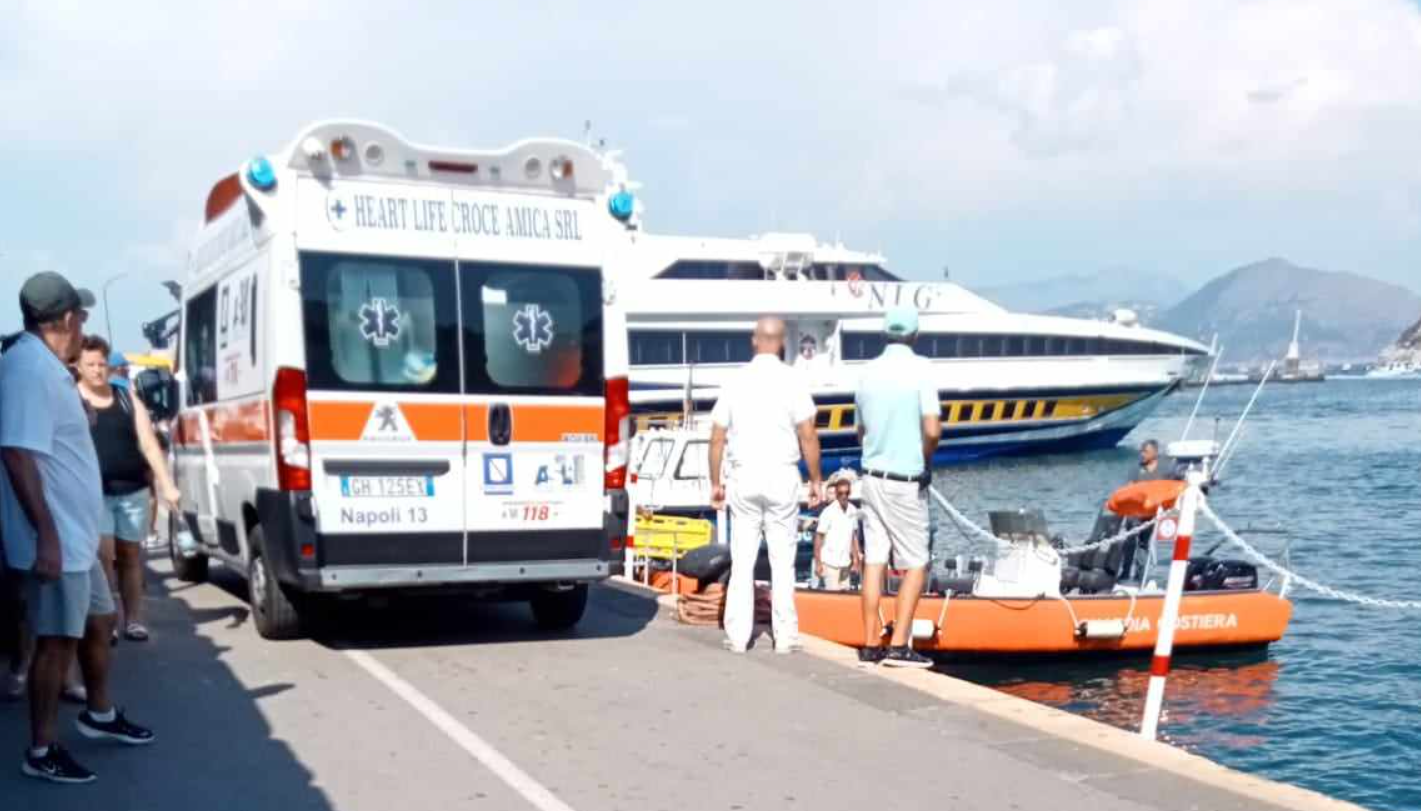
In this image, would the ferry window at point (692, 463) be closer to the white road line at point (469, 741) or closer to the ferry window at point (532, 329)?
the ferry window at point (532, 329)

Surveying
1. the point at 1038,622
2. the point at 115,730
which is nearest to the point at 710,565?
the point at 1038,622

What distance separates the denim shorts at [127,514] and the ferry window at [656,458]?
16229 mm

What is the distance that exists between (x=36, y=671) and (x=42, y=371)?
1.14 metres

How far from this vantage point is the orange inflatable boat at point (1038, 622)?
487 inches

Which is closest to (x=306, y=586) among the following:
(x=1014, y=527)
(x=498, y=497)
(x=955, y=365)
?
(x=498, y=497)

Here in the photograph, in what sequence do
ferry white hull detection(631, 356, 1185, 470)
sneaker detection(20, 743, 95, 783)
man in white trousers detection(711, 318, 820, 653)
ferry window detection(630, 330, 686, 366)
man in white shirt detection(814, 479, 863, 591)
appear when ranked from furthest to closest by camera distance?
ferry window detection(630, 330, 686, 366) → ferry white hull detection(631, 356, 1185, 470) → man in white shirt detection(814, 479, 863, 591) → man in white trousers detection(711, 318, 820, 653) → sneaker detection(20, 743, 95, 783)

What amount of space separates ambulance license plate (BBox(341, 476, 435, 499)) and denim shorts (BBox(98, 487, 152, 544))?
1206 mm

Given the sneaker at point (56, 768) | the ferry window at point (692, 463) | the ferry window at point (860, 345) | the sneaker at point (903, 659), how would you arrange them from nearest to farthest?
the sneaker at point (56, 768)
the sneaker at point (903, 659)
the ferry window at point (692, 463)
the ferry window at point (860, 345)

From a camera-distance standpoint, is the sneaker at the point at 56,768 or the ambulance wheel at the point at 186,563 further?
the ambulance wheel at the point at 186,563

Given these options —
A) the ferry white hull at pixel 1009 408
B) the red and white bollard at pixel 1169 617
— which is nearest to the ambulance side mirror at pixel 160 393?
the red and white bollard at pixel 1169 617

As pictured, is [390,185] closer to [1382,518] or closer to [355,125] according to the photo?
[355,125]

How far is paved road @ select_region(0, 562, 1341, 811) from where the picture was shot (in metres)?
5.62

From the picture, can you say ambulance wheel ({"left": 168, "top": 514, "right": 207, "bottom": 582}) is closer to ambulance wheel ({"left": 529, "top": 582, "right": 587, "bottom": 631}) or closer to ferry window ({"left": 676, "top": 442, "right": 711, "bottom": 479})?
ambulance wheel ({"left": 529, "top": 582, "right": 587, "bottom": 631})

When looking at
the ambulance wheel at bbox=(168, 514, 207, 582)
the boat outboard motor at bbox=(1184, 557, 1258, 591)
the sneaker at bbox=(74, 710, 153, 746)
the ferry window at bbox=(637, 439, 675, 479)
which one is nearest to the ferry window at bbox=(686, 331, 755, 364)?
the ferry window at bbox=(637, 439, 675, 479)
